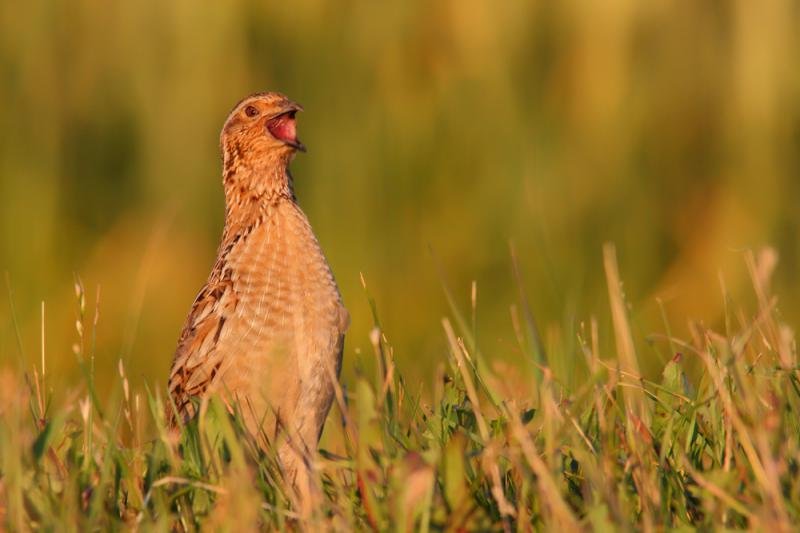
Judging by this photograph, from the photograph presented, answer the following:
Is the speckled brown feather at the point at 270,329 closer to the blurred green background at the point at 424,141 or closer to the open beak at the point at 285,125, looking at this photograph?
the open beak at the point at 285,125

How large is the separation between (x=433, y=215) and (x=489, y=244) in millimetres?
367

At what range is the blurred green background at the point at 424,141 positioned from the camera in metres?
7.77

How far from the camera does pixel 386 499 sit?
313cm

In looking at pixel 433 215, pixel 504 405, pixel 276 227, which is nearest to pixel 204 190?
pixel 433 215

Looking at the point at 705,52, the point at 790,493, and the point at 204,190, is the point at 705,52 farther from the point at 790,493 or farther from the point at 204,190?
the point at 790,493

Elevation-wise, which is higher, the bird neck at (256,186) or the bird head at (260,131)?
the bird head at (260,131)

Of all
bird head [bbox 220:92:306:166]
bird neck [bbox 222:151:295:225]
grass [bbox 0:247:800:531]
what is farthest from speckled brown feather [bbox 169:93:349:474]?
grass [bbox 0:247:800:531]

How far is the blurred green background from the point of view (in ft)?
25.5

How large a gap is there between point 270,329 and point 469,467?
129 cm

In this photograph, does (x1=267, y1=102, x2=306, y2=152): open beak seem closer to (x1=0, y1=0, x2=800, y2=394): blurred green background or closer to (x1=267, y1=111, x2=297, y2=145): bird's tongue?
(x1=267, y1=111, x2=297, y2=145): bird's tongue

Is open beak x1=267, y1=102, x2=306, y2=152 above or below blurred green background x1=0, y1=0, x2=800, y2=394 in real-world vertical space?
above

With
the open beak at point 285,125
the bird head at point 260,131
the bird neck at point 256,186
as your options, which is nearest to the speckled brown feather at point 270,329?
the bird neck at point 256,186

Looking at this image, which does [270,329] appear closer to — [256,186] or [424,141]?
[256,186]

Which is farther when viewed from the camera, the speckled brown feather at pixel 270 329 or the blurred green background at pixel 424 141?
the blurred green background at pixel 424 141
